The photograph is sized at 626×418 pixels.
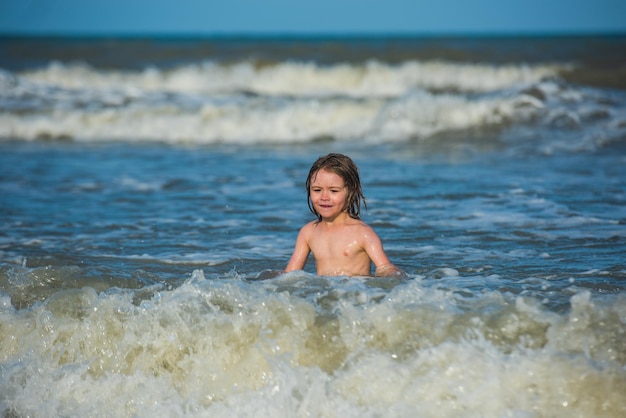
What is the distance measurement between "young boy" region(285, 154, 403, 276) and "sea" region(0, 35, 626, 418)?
0.74 feet

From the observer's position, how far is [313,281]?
442 cm

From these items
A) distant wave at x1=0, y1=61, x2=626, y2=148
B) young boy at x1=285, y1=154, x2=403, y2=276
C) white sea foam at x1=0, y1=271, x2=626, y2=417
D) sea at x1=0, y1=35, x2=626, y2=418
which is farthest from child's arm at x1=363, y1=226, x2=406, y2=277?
distant wave at x1=0, y1=61, x2=626, y2=148

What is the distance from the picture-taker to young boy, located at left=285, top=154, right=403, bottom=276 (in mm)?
4582

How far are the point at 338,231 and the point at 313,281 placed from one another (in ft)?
1.44

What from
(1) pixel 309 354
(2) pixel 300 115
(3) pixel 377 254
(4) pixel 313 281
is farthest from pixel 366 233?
(2) pixel 300 115

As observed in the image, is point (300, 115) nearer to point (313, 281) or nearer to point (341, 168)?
point (341, 168)

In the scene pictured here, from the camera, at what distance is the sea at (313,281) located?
3.54 meters

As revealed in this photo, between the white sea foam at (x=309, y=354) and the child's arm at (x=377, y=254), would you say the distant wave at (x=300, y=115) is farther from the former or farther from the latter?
the white sea foam at (x=309, y=354)

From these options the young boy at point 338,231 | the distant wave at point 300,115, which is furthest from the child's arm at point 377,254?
the distant wave at point 300,115

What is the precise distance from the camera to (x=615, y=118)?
12.2 m

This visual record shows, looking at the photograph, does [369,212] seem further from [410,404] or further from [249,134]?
[249,134]

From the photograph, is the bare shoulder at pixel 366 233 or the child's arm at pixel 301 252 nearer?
the bare shoulder at pixel 366 233

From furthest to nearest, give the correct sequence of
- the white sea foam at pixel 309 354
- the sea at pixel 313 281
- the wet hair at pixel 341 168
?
the wet hair at pixel 341 168
the sea at pixel 313 281
the white sea foam at pixel 309 354

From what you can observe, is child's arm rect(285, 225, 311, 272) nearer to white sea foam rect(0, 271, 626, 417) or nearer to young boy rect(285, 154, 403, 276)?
young boy rect(285, 154, 403, 276)
